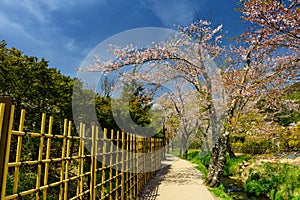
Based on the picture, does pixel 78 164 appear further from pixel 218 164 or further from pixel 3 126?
pixel 218 164

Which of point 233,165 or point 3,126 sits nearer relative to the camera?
point 3,126

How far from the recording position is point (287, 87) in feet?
29.0

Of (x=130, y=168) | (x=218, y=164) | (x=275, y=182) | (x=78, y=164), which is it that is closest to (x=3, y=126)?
(x=78, y=164)

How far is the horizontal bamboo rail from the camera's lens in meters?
2.37

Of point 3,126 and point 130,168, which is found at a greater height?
point 3,126

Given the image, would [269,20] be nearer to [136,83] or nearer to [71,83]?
[71,83]

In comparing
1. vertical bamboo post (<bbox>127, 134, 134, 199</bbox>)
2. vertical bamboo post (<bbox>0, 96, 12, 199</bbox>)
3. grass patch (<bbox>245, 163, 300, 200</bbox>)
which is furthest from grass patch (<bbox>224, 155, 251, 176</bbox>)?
vertical bamboo post (<bbox>0, 96, 12, 199</bbox>)

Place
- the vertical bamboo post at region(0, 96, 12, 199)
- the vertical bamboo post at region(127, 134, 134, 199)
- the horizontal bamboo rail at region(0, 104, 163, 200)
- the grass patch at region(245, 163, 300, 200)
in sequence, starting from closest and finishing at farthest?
1. the vertical bamboo post at region(0, 96, 12, 199)
2. the horizontal bamboo rail at region(0, 104, 163, 200)
3. the vertical bamboo post at region(127, 134, 134, 199)
4. the grass patch at region(245, 163, 300, 200)

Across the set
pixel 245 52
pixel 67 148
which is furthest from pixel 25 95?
pixel 245 52

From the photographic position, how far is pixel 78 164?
10.9 ft

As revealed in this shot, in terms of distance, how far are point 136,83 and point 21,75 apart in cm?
665

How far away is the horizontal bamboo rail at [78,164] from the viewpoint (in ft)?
7.78

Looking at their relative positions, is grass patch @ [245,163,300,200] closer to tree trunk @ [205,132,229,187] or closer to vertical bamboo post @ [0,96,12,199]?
tree trunk @ [205,132,229,187]

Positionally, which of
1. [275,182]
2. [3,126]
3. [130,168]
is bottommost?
[275,182]
